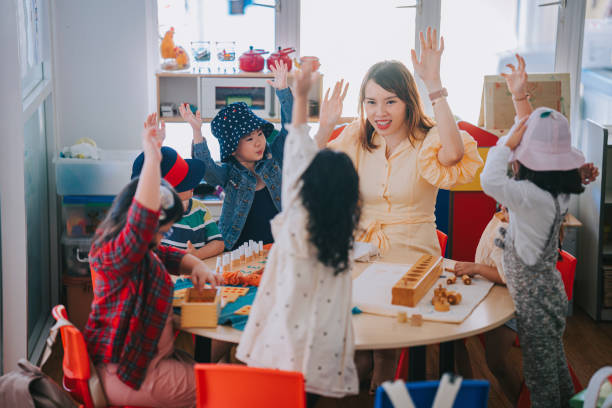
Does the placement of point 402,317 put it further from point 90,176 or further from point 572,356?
point 90,176

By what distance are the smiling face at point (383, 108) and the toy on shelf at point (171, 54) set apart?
1698mm

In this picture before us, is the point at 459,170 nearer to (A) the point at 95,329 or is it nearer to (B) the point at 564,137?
(B) the point at 564,137

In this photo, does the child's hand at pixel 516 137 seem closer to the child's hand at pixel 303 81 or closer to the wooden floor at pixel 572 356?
the child's hand at pixel 303 81

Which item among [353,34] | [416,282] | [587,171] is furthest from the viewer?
[353,34]

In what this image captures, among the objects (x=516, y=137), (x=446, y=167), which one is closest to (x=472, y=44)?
(x=446, y=167)

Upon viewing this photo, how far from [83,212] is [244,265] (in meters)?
1.44

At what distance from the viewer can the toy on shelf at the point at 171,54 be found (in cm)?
394

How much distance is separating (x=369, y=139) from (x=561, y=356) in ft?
3.73

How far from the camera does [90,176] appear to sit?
3.50 m

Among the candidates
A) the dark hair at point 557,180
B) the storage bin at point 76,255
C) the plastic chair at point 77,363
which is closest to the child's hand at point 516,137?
the dark hair at point 557,180

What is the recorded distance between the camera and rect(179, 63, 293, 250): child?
280 centimetres

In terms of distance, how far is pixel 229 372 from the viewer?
158 cm

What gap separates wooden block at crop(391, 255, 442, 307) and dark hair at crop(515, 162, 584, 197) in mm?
451

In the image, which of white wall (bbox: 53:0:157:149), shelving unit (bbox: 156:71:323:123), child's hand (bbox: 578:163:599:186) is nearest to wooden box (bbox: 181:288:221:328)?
child's hand (bbox: 578:163:599:186)
